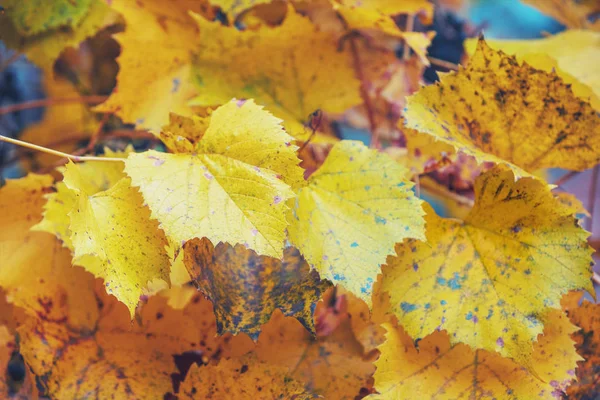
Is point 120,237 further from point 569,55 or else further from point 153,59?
point 569,55

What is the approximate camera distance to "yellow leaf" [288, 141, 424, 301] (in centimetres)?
44

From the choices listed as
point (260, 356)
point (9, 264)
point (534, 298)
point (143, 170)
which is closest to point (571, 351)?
point (534, 298)

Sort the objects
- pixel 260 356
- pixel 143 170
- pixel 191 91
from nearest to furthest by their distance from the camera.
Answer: pixel 143 170 → pixel 260 356 → pixel 191 91

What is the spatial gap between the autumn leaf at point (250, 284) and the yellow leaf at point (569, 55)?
1.23 ft

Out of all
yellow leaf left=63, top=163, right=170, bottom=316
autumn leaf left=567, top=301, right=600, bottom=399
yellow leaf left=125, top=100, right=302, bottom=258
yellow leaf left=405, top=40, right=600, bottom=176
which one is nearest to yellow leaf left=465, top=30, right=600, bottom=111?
yellow leaf left=405, top=40, right=600, bottom=176

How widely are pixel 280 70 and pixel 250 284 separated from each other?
27 cm

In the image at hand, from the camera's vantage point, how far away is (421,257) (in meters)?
0.50

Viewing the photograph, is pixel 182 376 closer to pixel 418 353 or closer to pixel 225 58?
pixel 418 353

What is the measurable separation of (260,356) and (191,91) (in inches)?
13.1

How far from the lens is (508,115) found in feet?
1.70

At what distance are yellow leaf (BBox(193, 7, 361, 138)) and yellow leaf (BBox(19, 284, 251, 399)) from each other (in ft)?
0.76

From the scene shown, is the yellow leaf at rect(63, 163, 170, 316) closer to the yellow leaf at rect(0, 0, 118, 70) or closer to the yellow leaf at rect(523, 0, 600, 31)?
the yellow leaf at rect(0, 0, 118, 70)

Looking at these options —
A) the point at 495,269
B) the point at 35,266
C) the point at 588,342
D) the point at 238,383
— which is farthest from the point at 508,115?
the point at 35,266

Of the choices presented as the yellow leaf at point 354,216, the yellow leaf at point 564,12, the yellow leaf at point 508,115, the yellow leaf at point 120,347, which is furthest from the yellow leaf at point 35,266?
the yellow leaf at point 564,12
